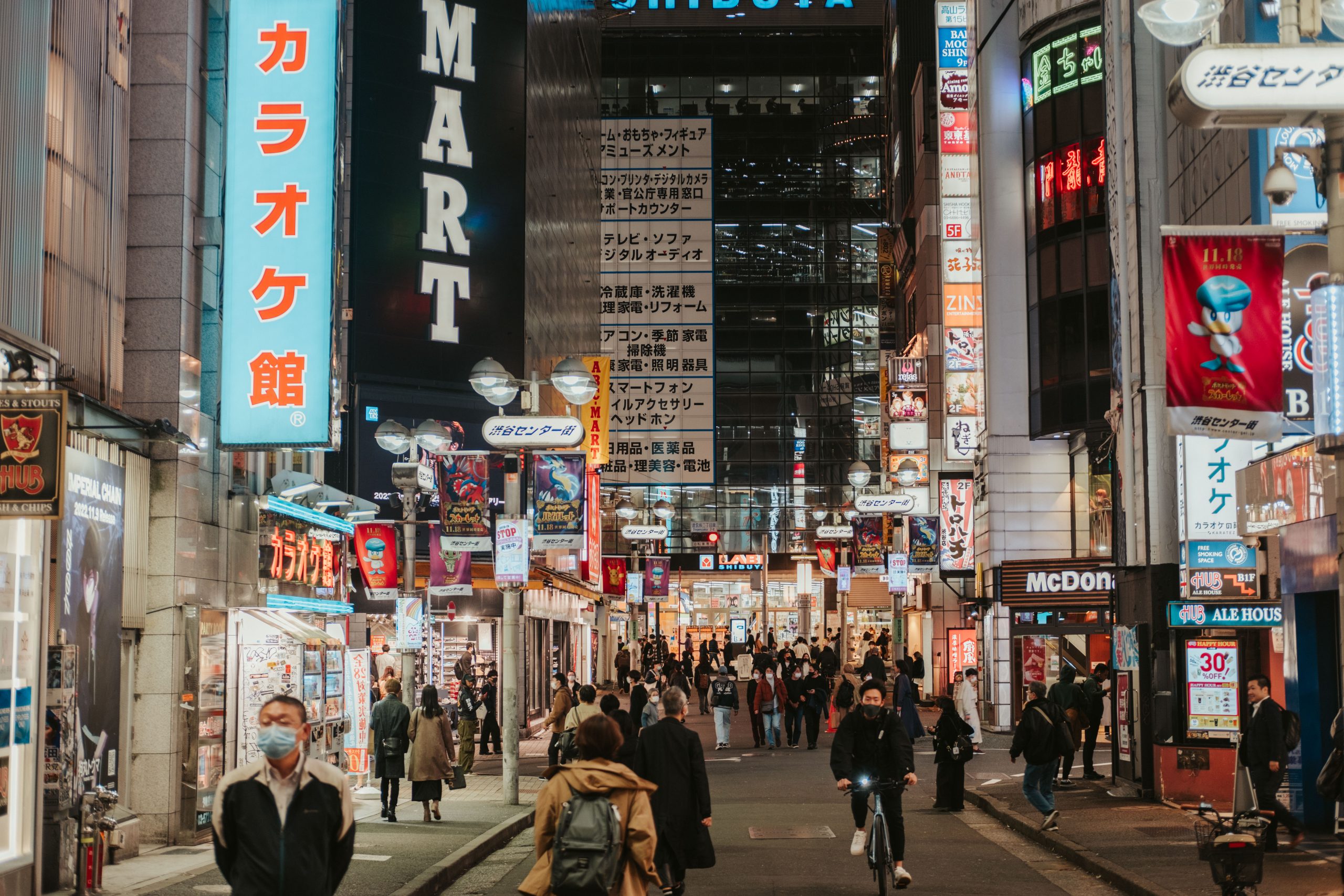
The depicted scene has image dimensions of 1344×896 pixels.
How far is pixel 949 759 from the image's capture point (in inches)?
856

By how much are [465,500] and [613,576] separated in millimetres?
31849

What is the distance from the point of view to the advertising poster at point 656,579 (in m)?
56.9

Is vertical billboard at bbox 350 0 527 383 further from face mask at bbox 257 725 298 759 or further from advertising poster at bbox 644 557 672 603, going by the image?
face mask at bbox 257 725 298 759

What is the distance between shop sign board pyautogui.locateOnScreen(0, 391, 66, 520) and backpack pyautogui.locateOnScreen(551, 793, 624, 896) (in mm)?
4841

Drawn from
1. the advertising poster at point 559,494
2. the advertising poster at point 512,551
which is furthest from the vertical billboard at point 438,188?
the advertising poster at point 512,551

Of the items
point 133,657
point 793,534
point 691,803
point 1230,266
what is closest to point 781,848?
point 691,803

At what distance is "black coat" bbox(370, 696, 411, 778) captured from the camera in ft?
64.6

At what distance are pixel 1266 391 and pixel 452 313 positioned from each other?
32.7 metres

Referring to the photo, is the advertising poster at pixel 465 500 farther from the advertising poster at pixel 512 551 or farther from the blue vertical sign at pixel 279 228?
the blue vertical sign at pixel 279 228

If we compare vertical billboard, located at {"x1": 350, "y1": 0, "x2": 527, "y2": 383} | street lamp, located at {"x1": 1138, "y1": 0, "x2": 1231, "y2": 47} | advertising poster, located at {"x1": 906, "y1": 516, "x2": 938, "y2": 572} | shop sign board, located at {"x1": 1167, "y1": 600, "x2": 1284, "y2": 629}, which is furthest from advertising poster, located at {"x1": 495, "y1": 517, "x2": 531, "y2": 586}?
advertising poster, located at {"x1": 906, "y1": 516, "x2": 938, "y2": 572}

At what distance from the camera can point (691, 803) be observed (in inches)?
483

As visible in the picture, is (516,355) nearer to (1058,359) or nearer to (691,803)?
(1058,359)

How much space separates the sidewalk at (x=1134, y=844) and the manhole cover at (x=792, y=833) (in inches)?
93.9

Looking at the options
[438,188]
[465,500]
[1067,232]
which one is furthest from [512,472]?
[438,188]
